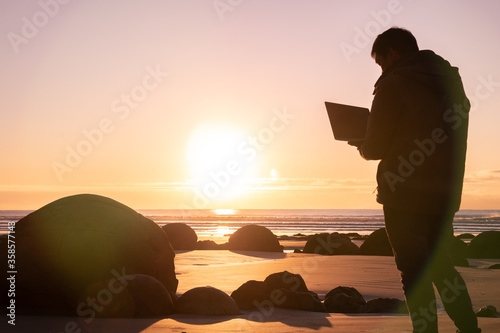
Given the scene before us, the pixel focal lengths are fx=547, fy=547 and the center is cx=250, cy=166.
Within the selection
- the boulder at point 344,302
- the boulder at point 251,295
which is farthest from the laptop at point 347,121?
the boulder at point 251,295

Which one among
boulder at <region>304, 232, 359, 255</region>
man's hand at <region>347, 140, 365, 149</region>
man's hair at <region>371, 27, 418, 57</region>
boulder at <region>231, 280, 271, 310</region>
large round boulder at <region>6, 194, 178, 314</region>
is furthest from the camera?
boulder at <region>304, 232, 359, 255</region>

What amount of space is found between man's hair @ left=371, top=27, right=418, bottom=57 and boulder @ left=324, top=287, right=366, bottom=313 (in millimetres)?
3648

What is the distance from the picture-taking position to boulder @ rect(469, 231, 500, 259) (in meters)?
17.4

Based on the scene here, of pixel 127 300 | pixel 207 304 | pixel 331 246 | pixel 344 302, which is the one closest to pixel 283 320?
pixel 207 304

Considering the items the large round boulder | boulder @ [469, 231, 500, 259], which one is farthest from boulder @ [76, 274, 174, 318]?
boulder @ [469, 231, 500, 259]

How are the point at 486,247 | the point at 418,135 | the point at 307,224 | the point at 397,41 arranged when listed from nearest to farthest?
1. the point at 418,135
2. the point at 397,41
3. the point at 486,247
4. the point at 307,224

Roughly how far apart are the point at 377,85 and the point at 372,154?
1.66 ft

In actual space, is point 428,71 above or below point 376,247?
above

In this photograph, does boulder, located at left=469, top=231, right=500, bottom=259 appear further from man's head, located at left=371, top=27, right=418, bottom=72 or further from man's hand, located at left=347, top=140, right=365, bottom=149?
man's head, located at left=371, top=27, right=418, bottom=72

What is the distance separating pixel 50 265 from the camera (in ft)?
21.9

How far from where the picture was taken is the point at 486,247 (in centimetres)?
1753

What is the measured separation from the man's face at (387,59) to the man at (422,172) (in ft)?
0.29

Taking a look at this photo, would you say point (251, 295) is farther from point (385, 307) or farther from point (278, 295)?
point (385, 307)

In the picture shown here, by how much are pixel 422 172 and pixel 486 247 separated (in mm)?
15292
